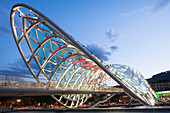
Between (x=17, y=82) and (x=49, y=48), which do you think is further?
(x=49, y=48)

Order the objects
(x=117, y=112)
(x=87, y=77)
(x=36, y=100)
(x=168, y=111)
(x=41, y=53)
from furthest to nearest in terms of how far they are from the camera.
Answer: (x=36, y=100), (x=87, y=77), (x=41, y=53), (x=117, y=112), (x=168, y=111)

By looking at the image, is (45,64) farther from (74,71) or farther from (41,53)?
(74,71)

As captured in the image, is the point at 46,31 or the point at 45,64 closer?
the point at 46,31

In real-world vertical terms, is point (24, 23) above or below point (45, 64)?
above

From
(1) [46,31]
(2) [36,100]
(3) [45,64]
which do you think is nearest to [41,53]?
(3) [45,64]

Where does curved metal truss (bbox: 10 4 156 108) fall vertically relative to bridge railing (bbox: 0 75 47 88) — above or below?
above

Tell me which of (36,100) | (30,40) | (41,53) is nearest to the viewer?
(30,40)

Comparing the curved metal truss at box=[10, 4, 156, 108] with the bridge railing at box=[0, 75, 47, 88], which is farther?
the curved metal truss at box=[10, 4, 156, 108]

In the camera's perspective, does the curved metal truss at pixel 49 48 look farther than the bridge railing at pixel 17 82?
Yes

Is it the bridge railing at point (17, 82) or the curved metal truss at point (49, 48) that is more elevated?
the curved metal truss at point (49, 48)

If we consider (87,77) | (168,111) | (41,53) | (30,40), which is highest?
(30,40)

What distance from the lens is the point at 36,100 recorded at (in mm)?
88062

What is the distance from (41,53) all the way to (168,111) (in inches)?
1047

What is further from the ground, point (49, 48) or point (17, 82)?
point (49, 48)
